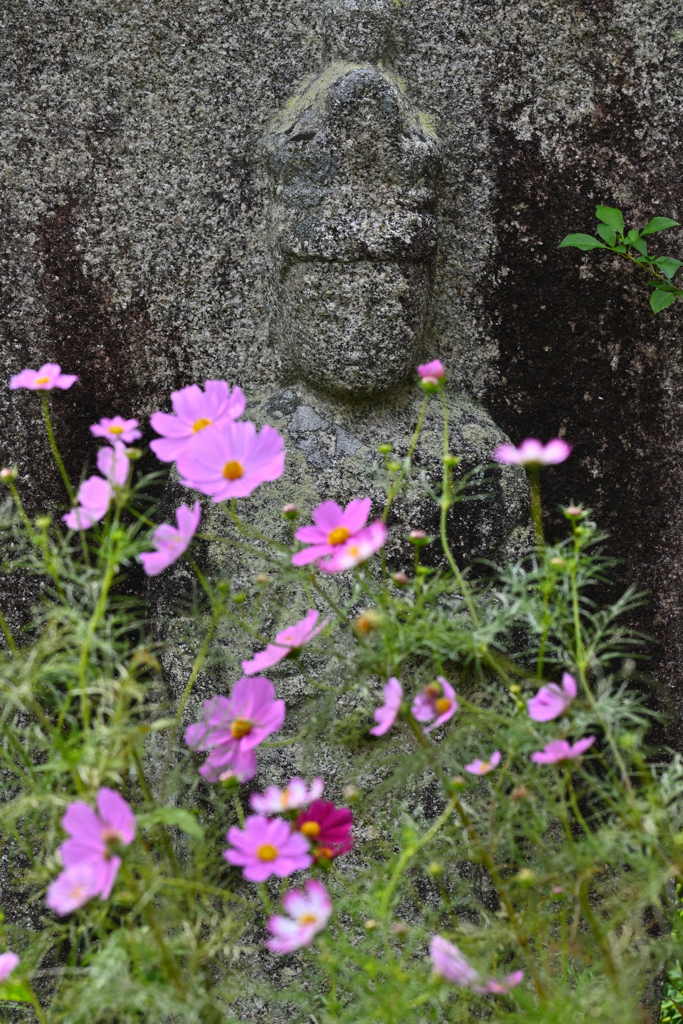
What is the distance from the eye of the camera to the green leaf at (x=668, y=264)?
4.38 ft

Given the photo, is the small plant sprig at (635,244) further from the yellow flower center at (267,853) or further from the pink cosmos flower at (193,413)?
the yellow flower center at (267,853)

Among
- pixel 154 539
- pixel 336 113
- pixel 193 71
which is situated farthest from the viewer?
pixel 193 71

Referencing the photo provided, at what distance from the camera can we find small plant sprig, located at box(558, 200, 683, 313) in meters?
1.31

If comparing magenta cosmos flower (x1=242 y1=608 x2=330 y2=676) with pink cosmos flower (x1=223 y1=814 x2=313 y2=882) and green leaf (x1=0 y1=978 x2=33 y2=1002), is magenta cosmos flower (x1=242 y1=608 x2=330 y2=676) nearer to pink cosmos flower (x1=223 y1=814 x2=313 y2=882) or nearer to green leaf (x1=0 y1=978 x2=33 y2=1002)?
pink cosmos flower (x1=223 y1=814 x2=313 y2=882)

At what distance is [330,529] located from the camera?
2.55 ft

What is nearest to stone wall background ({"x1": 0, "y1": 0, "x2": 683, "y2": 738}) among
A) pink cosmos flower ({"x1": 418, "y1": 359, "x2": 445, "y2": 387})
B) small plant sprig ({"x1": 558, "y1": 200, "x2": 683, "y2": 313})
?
small plant sprig ({"x1": 558, "y1": 200, "x2": 683, "y2": 313})

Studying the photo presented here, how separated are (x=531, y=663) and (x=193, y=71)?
40.2 inches

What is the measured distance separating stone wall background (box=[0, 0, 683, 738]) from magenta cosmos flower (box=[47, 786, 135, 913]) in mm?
952

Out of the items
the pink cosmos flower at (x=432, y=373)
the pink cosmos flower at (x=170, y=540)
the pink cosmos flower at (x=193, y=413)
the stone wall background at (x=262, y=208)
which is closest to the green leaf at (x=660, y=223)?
the stone wall background at (x=262, y=208)

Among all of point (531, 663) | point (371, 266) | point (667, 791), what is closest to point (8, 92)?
point (371, 266)

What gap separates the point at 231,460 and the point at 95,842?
0.33 metres

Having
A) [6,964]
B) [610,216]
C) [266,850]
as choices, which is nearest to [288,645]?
[266,850]

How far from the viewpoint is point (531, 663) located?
1.44 meters

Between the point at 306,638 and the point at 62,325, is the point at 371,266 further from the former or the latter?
the point at 306,638
